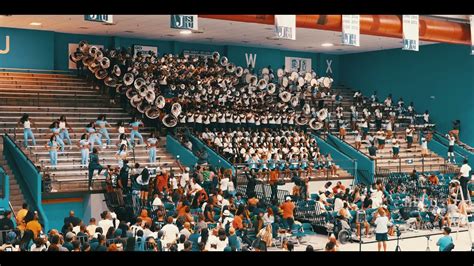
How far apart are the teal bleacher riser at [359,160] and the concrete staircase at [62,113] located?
8609mm

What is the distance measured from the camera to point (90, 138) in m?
23.9

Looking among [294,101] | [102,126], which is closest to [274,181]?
[102,126]

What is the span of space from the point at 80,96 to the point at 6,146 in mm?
5920

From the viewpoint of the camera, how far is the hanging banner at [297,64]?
38.7 metres

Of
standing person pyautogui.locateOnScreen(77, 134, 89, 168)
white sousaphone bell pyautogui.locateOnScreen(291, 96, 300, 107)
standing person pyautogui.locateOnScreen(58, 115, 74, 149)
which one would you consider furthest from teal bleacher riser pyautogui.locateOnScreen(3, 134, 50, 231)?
white sousaphone bell pyautogui.locateOnScreen(291, 96, 300, 107)

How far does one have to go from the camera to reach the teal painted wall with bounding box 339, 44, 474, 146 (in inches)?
1335

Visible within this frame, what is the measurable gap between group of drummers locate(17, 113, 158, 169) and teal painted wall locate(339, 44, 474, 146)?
16454mm

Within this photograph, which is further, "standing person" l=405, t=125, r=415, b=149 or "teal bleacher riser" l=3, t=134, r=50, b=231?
"standing person" l=405, t=125, r=415, b=149

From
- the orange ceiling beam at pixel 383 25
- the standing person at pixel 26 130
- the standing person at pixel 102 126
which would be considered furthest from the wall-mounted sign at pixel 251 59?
the standing person at pixel 26 130

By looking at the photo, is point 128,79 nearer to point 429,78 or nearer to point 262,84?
point 262,84

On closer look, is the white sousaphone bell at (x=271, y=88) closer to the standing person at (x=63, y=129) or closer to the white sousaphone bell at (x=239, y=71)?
the white sousaphone bell at (x=239, y=71)

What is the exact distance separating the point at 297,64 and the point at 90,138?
17941 mm

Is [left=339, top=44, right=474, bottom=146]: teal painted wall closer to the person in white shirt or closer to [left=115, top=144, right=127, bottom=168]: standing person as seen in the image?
[left=115, top=144, right=127, bottom=168]: standing person
